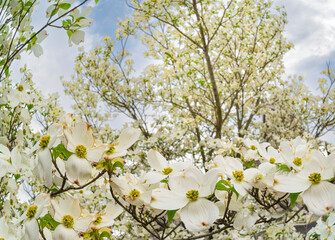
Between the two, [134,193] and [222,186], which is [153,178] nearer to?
[134,193]

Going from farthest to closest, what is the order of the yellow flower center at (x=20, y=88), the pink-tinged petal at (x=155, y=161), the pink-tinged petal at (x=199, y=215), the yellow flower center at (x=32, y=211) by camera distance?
the yellow flower center at (x=20, y=88) < the pink-tinged petal at (x=155, y=161) < the yellow flower center at (x=32, y=211) < the pink-tinged petal at (x=199, y=215)

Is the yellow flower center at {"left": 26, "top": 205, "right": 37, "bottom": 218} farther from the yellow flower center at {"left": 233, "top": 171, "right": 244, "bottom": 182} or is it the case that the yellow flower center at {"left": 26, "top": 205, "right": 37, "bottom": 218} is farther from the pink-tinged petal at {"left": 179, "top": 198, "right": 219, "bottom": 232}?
the yellow flower center at {"left": 233, "top": 171, "right": 244, "bottom": 182}

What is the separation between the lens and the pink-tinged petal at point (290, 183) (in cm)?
76

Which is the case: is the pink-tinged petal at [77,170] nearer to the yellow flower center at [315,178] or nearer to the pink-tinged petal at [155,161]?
the pink-tinged petal at [155,161]

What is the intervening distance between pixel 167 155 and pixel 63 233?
3.94 metres

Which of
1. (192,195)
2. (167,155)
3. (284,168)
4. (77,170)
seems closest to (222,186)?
(192,195)

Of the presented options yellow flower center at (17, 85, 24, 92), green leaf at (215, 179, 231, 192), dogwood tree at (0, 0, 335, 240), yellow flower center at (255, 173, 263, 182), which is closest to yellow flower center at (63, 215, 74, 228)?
dogwood tree at (0, 0, 335, 240)

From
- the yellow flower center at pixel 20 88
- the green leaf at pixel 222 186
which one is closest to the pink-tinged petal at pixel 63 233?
the green leaf at pixel 222 186

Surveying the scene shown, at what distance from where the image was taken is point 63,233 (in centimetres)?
77

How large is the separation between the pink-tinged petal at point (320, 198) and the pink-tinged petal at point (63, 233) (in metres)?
0.54

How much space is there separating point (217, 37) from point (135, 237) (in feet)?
12.0

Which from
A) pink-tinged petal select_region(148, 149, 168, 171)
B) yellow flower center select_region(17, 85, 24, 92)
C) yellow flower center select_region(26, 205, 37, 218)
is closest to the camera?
yellow flower center select_region(26, 205, 37, 218)

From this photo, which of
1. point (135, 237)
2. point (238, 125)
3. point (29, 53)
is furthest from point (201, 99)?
point (29, 53)

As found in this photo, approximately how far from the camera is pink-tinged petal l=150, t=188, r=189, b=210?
0.75m
